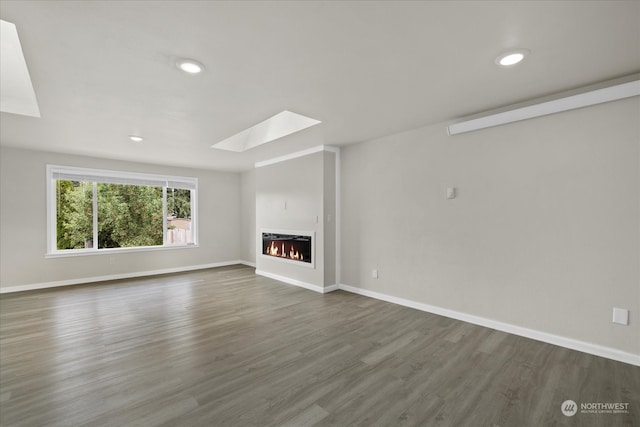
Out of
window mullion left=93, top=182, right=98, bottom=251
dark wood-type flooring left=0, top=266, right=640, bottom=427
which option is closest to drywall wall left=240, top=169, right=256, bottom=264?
window mullion left=93, top=182, right=98, bottom=251

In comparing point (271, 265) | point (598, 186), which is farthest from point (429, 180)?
point (271, 265)

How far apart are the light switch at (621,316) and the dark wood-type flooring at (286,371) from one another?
1.16ft

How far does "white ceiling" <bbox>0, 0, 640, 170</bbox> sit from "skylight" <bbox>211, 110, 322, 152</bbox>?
57 cm

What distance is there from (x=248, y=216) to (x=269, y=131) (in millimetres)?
3268

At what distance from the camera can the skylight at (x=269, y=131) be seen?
3787mm

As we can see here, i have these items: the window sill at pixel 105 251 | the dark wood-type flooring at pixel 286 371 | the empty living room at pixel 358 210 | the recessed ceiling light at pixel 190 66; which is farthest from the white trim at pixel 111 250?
the recessed ceiling light at pixel 190 66

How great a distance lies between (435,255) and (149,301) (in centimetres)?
416

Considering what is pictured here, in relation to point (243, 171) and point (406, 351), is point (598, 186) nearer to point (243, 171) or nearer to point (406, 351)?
point (406, 351)

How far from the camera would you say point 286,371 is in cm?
228

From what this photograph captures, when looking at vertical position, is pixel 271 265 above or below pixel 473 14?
below

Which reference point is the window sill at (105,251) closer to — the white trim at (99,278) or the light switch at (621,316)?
the white trim at (99,278)

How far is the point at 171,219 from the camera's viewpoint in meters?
6.39

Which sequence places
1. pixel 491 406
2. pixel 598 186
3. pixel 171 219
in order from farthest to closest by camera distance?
pixel 171 219 < pixel 598 186 < pixel 491 406

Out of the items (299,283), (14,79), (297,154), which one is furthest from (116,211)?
(299,283)
